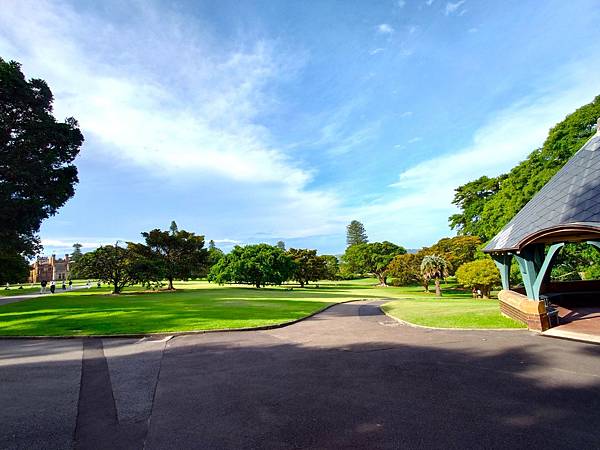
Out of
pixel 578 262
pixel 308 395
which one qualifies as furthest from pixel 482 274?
pixel 308 395

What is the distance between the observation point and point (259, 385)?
6.29 metres

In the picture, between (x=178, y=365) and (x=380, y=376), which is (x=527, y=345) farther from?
(x=178, y=365)

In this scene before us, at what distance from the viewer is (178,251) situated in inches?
1725

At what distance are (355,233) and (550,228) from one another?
113848mm

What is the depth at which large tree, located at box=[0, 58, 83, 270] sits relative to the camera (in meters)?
21.9

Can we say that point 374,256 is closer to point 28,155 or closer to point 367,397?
point 28,155

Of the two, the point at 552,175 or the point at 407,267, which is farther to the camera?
the point at 407,267

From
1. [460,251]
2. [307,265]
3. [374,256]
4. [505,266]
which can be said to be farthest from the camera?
[374,256]

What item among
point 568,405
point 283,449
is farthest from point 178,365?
point 568,405

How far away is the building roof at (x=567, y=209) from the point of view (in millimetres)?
9500

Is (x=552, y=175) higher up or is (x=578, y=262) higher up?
(x=552, y=175)

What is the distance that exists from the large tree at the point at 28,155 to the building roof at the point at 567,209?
30.1 m

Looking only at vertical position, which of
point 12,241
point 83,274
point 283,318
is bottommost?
point 283,318

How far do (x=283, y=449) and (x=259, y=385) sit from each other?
7.97 ft
